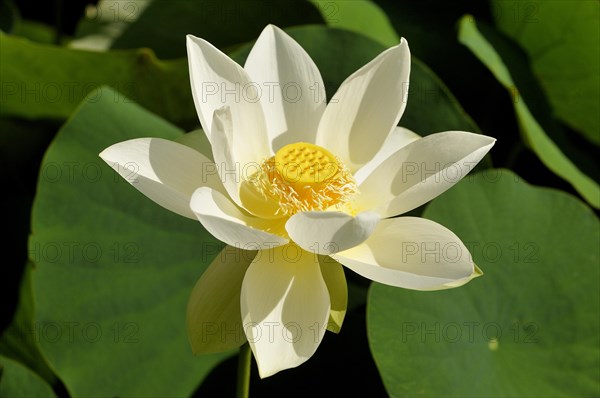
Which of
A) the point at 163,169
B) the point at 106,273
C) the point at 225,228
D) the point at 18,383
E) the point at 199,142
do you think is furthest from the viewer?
the point at 106,273

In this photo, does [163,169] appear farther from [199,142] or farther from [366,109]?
[366,109]

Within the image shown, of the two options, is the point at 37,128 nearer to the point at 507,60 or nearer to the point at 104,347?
the point at 104,347

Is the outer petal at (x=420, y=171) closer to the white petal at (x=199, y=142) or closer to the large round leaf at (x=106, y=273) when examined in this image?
the white petal at (x=199, y=142)

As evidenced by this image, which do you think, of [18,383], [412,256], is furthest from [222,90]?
[18,383]

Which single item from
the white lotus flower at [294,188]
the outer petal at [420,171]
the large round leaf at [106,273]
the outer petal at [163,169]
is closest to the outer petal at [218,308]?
the white lotus flower at [294,188]

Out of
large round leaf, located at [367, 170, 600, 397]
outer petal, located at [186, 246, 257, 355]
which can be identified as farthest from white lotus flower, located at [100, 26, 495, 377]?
large round leaf, located at [367, 170, 600, 397]

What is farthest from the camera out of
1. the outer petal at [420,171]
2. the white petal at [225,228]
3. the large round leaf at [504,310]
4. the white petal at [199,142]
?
the large round leaf at [504,310]
